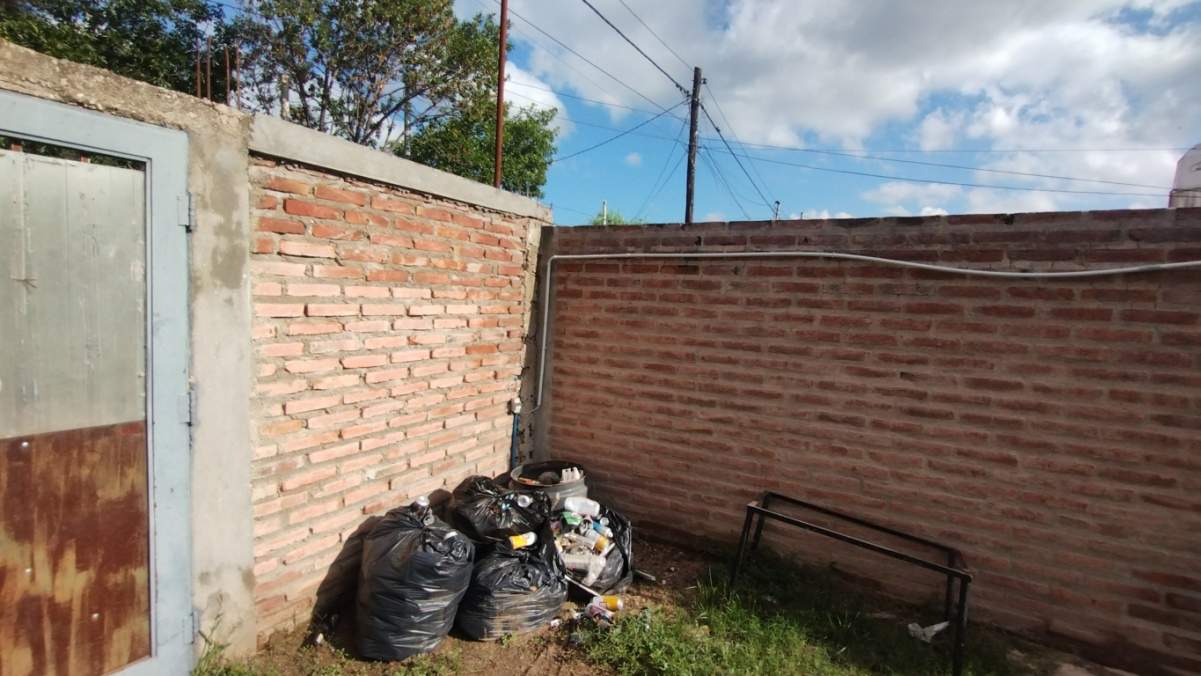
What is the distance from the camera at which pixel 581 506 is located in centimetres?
353

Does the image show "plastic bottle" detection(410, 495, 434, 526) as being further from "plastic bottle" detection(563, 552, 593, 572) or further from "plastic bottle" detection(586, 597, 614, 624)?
"plastic bottle" detection(586, 597, 614, 624)

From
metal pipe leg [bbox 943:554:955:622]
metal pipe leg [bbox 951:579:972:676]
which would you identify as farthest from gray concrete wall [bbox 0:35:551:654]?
metal pipe leg [bbox 943:554:955:622]

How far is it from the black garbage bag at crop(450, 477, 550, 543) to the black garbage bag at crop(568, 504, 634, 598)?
398 mm

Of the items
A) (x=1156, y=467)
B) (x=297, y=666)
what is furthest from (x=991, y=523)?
(x=297, y=666)

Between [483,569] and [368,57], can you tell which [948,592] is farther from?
[368,57]

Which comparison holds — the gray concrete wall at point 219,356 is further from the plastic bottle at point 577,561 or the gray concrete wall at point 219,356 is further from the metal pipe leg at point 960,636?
the metal pipe leg at point 960,636

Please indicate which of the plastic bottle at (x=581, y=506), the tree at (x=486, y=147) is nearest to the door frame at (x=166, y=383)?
the plastic bottle at (x=581, y=506)

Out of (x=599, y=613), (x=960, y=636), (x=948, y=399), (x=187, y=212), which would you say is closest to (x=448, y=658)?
(x=599, y=613)

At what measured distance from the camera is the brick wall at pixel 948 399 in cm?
256

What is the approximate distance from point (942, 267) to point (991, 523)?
139cm

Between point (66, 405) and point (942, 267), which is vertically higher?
point (942, 267)

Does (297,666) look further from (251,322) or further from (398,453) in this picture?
(251,322)

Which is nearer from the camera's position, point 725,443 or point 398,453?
point 398,453

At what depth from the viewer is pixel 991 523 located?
9.53ft
